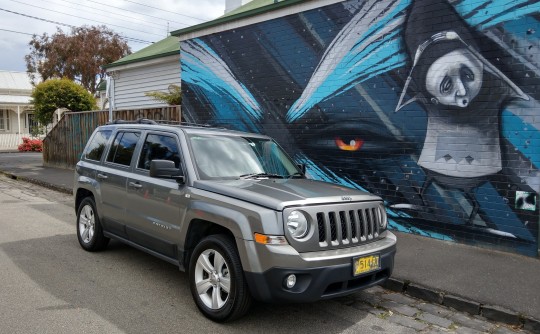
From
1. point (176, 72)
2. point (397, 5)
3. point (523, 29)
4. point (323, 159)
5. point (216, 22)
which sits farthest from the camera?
point (176, 72)

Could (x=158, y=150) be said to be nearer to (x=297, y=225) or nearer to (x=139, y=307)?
(x=139, y=307)

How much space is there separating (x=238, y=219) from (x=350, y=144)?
182 inches

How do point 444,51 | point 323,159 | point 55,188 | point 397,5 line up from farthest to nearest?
point 55,188
point 323,159
point 397,5
point 444,51

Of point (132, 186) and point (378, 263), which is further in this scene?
point (132, 186)

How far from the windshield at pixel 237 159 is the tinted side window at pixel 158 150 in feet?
0.77

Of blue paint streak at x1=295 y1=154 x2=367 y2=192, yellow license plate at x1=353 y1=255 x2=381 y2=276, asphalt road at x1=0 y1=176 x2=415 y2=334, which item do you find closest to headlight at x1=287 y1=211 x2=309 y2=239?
yellow license plate at x1=353 y1=255 x2=381 y2=276

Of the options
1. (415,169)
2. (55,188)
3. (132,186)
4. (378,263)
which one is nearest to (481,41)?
(415,169)

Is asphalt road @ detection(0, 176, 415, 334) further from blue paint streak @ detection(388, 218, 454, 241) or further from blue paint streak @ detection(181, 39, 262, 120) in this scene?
blue paint streak @ detection(181, 39, 262, 120)

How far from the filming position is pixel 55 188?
12.4 meters

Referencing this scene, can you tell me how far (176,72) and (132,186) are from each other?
9646mm

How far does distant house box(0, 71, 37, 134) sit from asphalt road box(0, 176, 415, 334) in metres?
30.8

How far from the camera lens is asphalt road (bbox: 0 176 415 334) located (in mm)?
3896

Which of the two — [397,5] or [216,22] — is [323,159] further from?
[216,22]

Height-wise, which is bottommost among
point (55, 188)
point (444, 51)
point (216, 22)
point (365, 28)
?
point (55, 188)
